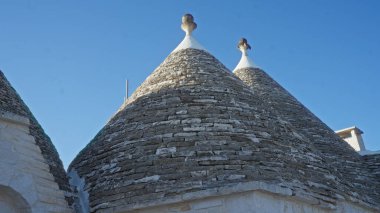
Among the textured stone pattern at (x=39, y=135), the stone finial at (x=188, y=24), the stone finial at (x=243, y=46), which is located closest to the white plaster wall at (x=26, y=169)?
the textured stone pattern at (x=39, y=135)

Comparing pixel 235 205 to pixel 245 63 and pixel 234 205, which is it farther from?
pixel 245 63

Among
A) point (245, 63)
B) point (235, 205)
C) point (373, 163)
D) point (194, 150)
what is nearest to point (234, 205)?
point (235, 205)

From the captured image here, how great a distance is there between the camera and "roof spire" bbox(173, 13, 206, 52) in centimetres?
963

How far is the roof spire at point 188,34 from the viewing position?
31.6 ft

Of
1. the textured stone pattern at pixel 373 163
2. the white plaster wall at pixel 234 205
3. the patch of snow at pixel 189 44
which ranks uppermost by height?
the patch of snow at pixel 189 44

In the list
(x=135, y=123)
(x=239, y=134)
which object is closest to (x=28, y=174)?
(x=135, y=123)

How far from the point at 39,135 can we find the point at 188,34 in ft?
14.8

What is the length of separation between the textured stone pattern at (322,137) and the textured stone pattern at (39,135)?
→ 407 centimetres

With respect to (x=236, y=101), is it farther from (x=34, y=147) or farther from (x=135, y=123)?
(x=34, y=147)

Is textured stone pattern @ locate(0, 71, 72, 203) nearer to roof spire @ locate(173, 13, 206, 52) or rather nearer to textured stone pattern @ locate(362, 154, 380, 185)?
roof spire @ locate(173, 13, 206, 52)

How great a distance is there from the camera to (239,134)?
6672mm

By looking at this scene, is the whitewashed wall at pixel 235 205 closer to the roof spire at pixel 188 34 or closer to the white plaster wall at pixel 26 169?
the white plaster wall at pixel 26 169

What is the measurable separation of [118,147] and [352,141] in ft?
27.5

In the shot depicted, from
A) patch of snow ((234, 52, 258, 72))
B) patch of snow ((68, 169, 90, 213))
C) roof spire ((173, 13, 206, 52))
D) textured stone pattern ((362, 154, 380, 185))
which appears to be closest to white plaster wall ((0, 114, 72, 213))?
patch of snow ((68, 169, 90, 213))
